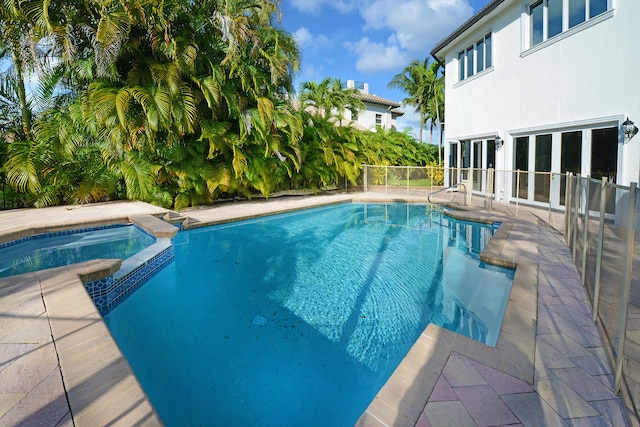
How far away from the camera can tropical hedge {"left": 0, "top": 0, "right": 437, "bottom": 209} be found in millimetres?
8734

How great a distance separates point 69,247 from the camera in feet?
23.9

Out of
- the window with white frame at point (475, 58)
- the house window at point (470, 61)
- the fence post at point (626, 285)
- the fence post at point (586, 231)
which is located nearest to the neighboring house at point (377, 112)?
the window with white frame at point (475, 58)

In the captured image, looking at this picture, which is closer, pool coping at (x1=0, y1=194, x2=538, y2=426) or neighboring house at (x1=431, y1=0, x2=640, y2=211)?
pool coping at (x1=0, y1=194, x2=538, y2=426)

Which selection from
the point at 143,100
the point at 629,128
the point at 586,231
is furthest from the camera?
the point at 143,100

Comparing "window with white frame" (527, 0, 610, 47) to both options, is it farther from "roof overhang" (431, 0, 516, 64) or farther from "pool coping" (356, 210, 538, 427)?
"pool coping" (356, 210, 538, 427)

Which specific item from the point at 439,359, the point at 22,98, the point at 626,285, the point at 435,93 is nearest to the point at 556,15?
the point at 626,285

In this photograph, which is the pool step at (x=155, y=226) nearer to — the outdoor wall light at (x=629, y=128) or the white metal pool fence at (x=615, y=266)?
the white metal pool fence at (x=615, y=266)

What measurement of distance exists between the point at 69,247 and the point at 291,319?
5.63 meters

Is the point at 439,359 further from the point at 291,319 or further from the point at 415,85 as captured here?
the point at 415,85

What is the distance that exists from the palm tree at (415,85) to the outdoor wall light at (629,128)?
21026mm

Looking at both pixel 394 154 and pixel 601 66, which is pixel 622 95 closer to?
pixel 601 66

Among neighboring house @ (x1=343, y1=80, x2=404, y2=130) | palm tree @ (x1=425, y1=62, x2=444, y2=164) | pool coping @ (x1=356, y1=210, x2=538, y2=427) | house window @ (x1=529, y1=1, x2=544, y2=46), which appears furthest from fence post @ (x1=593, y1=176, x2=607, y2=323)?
neighboring house @ (x1=343, y1=80, x2=404, y2=130)

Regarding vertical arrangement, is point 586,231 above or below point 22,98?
below

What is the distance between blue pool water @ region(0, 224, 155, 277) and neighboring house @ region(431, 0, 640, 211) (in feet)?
34.7
